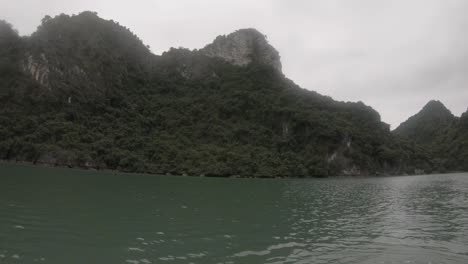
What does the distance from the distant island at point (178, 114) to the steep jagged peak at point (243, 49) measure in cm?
43

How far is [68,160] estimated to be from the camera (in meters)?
77.8

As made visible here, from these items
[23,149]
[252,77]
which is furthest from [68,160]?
[252,77]

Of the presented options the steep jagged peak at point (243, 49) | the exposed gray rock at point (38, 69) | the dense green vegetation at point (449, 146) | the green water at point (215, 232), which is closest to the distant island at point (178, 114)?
the exposed gray rock at point (38, 69)

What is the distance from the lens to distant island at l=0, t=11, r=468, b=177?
88.6 meters

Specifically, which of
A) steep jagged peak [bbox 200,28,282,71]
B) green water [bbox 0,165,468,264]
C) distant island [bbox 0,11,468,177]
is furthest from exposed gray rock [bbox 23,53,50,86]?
green water [bbox 0,165,468,264]

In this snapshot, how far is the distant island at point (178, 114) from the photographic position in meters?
88.6

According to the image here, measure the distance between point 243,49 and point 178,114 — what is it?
49.0 meters

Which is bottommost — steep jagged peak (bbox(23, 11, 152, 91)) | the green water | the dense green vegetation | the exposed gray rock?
the green water

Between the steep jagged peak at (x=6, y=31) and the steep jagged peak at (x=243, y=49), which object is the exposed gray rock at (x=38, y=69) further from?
the steep jagged peak at (x=243, y=49)

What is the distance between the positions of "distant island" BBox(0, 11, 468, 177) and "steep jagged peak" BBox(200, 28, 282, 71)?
43 centimetres

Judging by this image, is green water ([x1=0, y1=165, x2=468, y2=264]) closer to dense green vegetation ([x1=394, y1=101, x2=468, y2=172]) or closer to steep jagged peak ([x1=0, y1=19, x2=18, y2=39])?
steep jagged peak ([x1=0, y1=19, x2=18, y2=39])

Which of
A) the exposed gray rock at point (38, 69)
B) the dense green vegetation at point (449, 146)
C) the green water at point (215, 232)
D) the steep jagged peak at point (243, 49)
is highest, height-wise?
the steep jagged peak at point (243, 49)

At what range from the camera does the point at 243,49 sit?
515 feet

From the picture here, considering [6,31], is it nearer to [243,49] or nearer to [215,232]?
[243,49]
